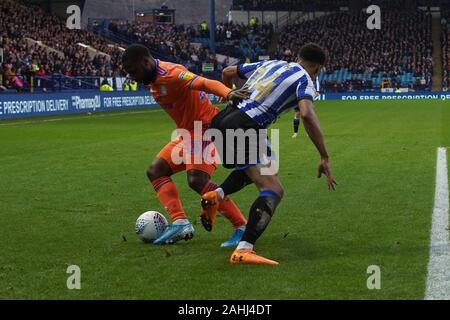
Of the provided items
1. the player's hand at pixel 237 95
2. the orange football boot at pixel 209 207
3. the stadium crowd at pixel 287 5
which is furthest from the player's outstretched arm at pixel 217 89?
→ the stadium crowd at pixel 287 5

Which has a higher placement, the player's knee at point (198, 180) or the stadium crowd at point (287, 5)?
the stadium crowd at point (287, 5)

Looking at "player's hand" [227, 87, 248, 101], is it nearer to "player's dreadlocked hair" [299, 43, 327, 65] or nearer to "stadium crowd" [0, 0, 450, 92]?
"player's dreadlocked hair" [299, 43, 327, 65]

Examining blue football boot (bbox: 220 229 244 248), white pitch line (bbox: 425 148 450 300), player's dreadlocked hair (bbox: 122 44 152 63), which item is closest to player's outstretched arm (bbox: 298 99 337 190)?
white pitch line (bbox: 425 148 450 300)

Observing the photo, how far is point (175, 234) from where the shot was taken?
7582mm

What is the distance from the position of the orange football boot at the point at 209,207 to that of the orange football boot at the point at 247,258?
448 mm

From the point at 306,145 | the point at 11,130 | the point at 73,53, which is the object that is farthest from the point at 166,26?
the point at 306,145

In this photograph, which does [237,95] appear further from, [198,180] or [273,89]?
[198,180]

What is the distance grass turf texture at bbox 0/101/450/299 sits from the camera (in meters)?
5.79

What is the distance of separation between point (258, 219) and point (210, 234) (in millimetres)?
1453

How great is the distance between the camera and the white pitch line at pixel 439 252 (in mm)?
5529

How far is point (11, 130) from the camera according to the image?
24.1 metres

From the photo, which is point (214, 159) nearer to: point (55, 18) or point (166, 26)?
point (55, 18)

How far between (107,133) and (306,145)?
680cm

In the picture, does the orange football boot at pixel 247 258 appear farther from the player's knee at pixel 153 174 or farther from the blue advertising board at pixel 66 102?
the blue advertising board at pixel 66 102
